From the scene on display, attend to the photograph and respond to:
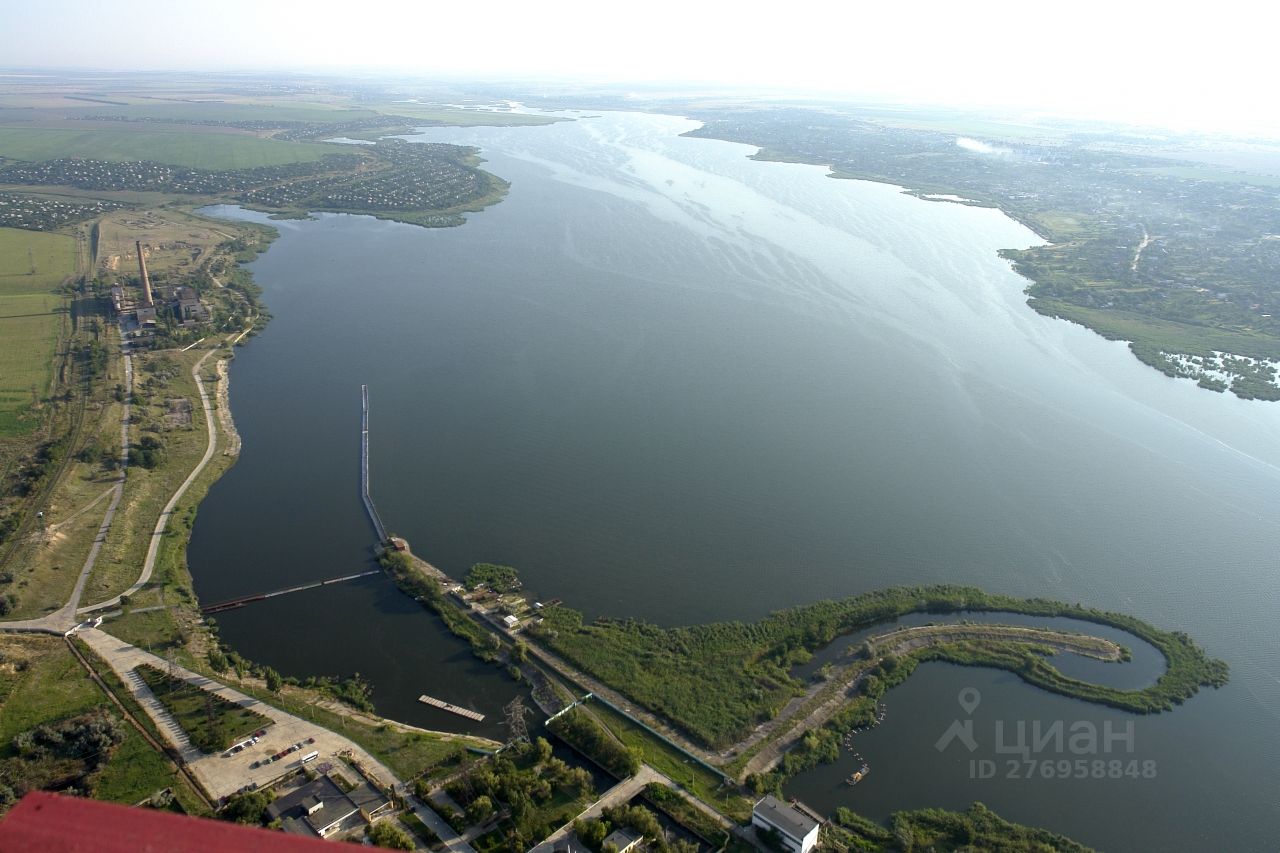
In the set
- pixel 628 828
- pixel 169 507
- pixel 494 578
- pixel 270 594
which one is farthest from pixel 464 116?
pixel 628 828

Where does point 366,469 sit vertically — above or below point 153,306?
below

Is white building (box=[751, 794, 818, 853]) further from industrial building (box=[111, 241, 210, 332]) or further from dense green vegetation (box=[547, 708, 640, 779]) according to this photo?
industrial building (box=[111, 241, 210, 332])

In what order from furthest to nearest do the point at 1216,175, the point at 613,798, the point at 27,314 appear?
Answer: the point at 1216,175
the point at 27,314
the point at 613,798

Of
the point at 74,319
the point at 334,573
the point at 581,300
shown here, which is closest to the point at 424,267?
the point at 581,300

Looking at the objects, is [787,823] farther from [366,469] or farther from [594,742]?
[366,469]

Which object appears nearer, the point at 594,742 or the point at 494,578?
the point at 594,742
